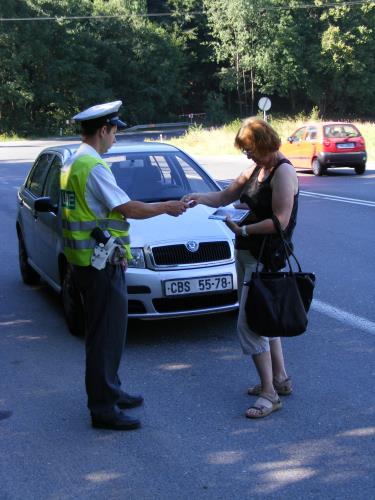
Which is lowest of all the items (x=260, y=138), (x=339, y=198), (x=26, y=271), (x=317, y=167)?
(x=339, y=198)

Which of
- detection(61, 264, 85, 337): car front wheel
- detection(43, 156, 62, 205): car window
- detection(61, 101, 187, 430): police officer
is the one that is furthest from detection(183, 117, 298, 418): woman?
detection(43, 156, 62, 205): car window

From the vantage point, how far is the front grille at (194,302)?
5672 millimetres

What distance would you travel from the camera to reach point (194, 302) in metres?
5.74

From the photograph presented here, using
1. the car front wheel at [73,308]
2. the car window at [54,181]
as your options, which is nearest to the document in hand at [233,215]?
the car front wheel at [73,308]

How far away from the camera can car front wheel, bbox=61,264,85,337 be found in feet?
19.6

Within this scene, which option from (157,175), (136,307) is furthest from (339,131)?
(136,307)

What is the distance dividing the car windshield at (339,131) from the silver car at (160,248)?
47.3 ft

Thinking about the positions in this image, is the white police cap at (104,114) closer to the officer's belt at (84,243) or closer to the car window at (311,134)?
the officer's belt at (84,243)

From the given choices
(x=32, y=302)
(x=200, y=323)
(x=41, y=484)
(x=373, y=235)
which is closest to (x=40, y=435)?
(x=41, y=484)

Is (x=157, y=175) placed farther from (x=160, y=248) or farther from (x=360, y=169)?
(x=360, y=169)

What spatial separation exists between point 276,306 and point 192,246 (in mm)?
1804

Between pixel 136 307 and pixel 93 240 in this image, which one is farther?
pixel 136 307

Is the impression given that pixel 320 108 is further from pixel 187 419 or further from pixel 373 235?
pixel 187 419

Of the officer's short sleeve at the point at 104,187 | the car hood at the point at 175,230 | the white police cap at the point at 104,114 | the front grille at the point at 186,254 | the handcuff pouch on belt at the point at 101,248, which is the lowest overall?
the front grille at the point at 186,254
